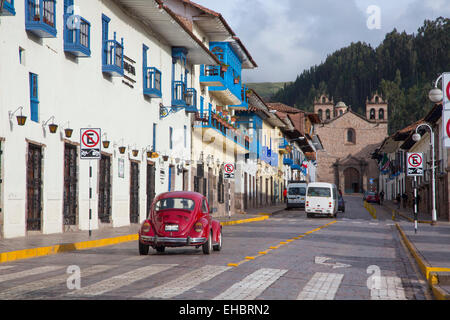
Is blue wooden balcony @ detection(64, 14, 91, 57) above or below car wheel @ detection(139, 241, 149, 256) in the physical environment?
above

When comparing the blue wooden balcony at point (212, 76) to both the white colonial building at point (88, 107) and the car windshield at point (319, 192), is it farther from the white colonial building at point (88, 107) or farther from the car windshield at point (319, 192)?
the car windshield at point (319, 192)

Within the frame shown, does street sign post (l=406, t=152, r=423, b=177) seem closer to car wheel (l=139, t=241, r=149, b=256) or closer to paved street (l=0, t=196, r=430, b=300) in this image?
paved street (l=0, t=196, r=430, b=300)

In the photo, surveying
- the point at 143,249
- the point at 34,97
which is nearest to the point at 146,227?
the point at 143,249

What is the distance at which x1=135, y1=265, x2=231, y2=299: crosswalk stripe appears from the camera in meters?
9.04

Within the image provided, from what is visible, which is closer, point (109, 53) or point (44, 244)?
point (44, 244)

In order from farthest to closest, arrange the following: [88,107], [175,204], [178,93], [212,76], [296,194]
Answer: [296,194]
[212,76]
[178,93]
[88,107]
[175,204]

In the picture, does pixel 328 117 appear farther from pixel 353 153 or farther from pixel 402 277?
pixel 402 277

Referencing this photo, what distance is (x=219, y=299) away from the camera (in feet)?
28.3

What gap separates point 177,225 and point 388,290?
6.50m

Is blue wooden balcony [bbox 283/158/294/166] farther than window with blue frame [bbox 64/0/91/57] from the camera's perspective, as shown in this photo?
Yes

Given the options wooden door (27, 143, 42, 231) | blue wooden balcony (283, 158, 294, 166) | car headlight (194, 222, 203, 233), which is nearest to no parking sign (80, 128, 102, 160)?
wooden door (27, 143, 42, 231)

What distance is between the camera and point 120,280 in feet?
34.9

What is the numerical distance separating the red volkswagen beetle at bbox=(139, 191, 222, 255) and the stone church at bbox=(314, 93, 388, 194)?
378 feet

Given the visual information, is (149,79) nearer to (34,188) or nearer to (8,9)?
(34,188)
